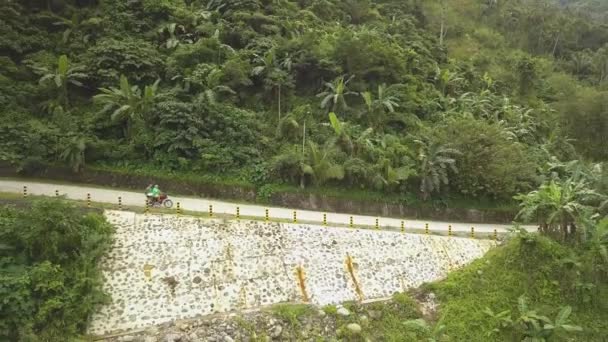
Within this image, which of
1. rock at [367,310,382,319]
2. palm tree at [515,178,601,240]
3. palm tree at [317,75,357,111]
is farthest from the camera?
palm tree at [317,75,357,111]

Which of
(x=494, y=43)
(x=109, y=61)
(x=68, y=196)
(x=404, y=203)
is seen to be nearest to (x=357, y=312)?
(x=404, y=203)

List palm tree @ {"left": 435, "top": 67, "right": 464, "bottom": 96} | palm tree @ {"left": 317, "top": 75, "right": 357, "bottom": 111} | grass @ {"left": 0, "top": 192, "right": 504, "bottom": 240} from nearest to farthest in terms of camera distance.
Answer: grass @ {"left": 0, "top": 192, "right": 504, "bottom": 240}
palm tree @ {"left": 317, "top": 75, "right": 357, "bottom": 111}
palm tree @ {"left": 435, "top": 67, "right": 464, "bottom": 96}

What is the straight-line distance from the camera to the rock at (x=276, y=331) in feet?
43.3

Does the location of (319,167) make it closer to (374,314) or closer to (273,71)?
(374,314)

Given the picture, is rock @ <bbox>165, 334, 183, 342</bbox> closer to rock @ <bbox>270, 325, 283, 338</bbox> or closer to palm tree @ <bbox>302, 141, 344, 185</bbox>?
rock @ <bbox>270, 325, 283, 338</bbox>

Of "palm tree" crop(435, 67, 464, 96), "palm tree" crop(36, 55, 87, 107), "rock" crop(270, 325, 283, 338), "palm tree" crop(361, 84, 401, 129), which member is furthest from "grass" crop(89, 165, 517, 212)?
"palm tree" crop(435, 67, 464, 96)

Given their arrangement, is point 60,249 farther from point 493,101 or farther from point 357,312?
point 493,101

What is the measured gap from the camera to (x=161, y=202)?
56.7ft

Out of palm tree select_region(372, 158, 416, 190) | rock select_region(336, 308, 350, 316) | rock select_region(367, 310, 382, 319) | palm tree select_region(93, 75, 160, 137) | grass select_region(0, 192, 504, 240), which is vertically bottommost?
rock select_region(367, 310, 382, 319)

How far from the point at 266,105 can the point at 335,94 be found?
411 cm

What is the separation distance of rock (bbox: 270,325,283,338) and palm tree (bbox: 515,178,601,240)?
10114mm

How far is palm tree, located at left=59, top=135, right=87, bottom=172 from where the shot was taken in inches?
706

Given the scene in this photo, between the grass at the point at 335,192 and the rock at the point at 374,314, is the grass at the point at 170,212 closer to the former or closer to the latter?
the grass at the point at 335,192

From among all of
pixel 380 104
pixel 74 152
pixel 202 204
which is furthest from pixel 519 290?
pixel 74 152
